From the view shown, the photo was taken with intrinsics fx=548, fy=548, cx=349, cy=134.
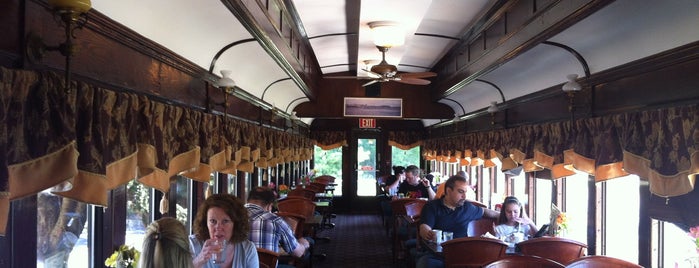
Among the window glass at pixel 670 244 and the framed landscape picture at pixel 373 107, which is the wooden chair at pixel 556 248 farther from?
the framed landscape picture at pixel 373 107

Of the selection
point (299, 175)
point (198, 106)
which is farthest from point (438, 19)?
point (299, 175)

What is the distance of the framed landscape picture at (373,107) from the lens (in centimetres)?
1181

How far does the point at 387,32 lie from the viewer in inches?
234

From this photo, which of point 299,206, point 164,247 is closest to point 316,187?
point 299,206

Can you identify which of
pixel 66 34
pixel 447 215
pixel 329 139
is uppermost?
pixel 66 34

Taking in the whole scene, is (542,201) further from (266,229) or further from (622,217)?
(266,229)

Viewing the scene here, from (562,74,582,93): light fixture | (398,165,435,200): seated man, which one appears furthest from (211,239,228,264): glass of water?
(398,165,435,200): seated man

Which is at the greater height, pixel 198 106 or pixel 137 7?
pixel 137 7

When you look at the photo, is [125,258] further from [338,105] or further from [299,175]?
[299,175]

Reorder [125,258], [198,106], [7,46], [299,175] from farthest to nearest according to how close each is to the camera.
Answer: [299,175], [198,106], [125,258], [7,46]

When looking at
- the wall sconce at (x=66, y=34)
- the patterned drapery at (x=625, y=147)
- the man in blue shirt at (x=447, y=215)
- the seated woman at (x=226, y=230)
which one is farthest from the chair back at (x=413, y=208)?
the wall sconce at (x=66, y=34)

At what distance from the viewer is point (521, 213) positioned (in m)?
6.27

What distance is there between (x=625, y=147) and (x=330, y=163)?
44.0 ft

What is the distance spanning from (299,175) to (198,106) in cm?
1052
